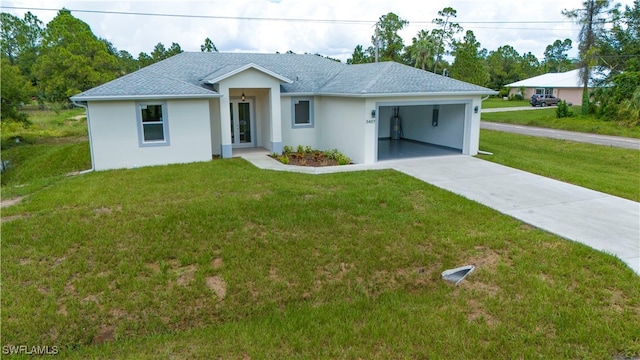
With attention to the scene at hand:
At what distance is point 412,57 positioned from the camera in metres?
48.2

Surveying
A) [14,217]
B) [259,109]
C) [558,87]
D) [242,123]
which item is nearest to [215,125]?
[242,123]

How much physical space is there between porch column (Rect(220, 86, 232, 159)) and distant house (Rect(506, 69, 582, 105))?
38766mm

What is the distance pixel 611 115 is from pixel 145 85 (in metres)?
26.7

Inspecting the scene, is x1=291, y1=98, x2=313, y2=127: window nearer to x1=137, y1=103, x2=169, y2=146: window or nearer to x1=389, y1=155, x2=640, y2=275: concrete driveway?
x1=389, y1=155, x2=640, y2=275: concrete driveway

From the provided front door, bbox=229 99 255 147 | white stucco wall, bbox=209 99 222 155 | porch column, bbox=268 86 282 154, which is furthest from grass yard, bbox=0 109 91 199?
porch column, bbox=268 86 282 154

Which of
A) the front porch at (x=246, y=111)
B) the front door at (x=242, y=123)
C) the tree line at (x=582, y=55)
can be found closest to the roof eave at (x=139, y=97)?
the front porch at (x=246, y=111)

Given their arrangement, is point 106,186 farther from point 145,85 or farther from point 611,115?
point 611,115

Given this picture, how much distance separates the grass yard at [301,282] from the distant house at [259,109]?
4.47 meters

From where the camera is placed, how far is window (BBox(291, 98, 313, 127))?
16.8 metres

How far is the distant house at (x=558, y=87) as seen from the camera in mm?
44656

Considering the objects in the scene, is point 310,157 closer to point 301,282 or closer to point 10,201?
point 10,201

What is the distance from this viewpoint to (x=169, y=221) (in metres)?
8.02

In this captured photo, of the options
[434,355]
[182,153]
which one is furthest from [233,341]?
[182,153]

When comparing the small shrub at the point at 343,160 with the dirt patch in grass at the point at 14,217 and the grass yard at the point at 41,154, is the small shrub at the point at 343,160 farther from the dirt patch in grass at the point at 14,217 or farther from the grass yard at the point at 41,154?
the dirt patch in grass at the point at 14,217
